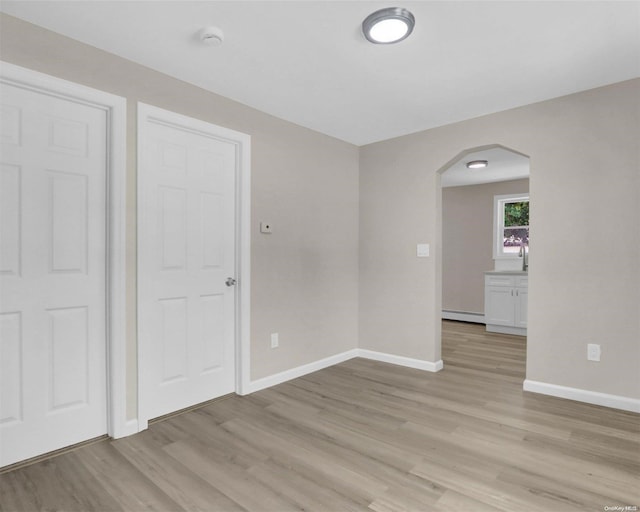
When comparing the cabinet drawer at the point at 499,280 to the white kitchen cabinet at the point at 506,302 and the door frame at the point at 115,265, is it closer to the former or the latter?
the white kitchen cabinet at the point at 506,302

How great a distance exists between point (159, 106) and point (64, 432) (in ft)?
6.97

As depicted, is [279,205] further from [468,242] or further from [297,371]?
[468,242]

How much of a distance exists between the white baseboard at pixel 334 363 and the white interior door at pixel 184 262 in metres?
0.28

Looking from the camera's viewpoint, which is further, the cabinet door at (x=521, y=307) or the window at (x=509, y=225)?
the window at (x=509, y=225)

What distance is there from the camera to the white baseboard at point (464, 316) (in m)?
6.51

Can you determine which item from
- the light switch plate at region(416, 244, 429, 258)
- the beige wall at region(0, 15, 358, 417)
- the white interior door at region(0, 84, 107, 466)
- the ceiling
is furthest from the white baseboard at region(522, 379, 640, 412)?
the white interior door at region(0, 84, 107, 466)

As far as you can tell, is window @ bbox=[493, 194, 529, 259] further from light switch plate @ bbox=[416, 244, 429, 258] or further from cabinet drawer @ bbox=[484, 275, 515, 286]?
light switch plate @ bbox=[416, 244, 429, 258]

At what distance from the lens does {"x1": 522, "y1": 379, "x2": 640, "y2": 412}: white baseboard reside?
2.75 meters

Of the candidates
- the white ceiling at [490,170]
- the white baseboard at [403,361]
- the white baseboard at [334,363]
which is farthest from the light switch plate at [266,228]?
the white ceiling at [490,170]

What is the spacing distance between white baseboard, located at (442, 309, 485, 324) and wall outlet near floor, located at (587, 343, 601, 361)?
3.63 metres

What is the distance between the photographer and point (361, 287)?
4336 millimetres

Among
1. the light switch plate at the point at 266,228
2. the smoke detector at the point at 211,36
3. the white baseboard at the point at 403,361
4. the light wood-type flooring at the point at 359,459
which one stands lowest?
the light wood-type flooring at the point at 359,459

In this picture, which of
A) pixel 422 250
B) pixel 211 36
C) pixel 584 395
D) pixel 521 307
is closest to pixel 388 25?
pixel 211 36

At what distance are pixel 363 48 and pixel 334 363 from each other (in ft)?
9.61
